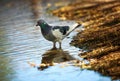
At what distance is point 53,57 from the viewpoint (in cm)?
1723

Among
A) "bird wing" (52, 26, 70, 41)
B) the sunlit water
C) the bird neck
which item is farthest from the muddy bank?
the bird neck

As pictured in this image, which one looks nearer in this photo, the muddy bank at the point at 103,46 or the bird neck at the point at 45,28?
the muddy bank at the point at 103,46

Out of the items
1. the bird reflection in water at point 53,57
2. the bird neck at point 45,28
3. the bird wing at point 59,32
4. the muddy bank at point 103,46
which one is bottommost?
the bird reflection in water at point 53,57

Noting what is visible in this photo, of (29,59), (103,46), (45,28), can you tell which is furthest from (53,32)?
(103,46)

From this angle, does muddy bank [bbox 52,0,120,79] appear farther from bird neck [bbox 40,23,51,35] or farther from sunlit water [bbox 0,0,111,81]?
bird neck [bbox 40,23,51,35]

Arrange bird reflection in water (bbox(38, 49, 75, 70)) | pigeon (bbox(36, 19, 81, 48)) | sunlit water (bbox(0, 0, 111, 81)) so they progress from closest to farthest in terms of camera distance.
A: sunlit water (bbox(0, 0, 111, 81)) → bird reflection in water (bbox(38, 49, 75, 70)) → pigeon (bbox(36, 19, 81, 48))

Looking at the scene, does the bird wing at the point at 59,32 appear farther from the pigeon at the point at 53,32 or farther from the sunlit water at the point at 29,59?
the sunlit water at the point at 29,59

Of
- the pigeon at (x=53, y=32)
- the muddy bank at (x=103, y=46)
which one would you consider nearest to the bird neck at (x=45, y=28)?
the pigeon at (x=53, y=32)

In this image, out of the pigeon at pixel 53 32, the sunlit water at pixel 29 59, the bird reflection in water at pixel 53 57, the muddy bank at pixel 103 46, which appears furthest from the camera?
the pigeon at pixel 53 32

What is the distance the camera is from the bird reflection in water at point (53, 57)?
15.6 m

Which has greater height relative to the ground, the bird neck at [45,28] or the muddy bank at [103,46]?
the bird neck at [45,28]

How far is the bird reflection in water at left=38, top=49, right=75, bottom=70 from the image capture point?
615 inches

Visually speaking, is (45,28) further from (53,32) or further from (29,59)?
(29,59)

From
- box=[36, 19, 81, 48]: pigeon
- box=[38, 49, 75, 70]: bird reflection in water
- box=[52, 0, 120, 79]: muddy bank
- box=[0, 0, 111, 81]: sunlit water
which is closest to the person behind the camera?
box=[0, 0, 111, 81]: sunlit water
